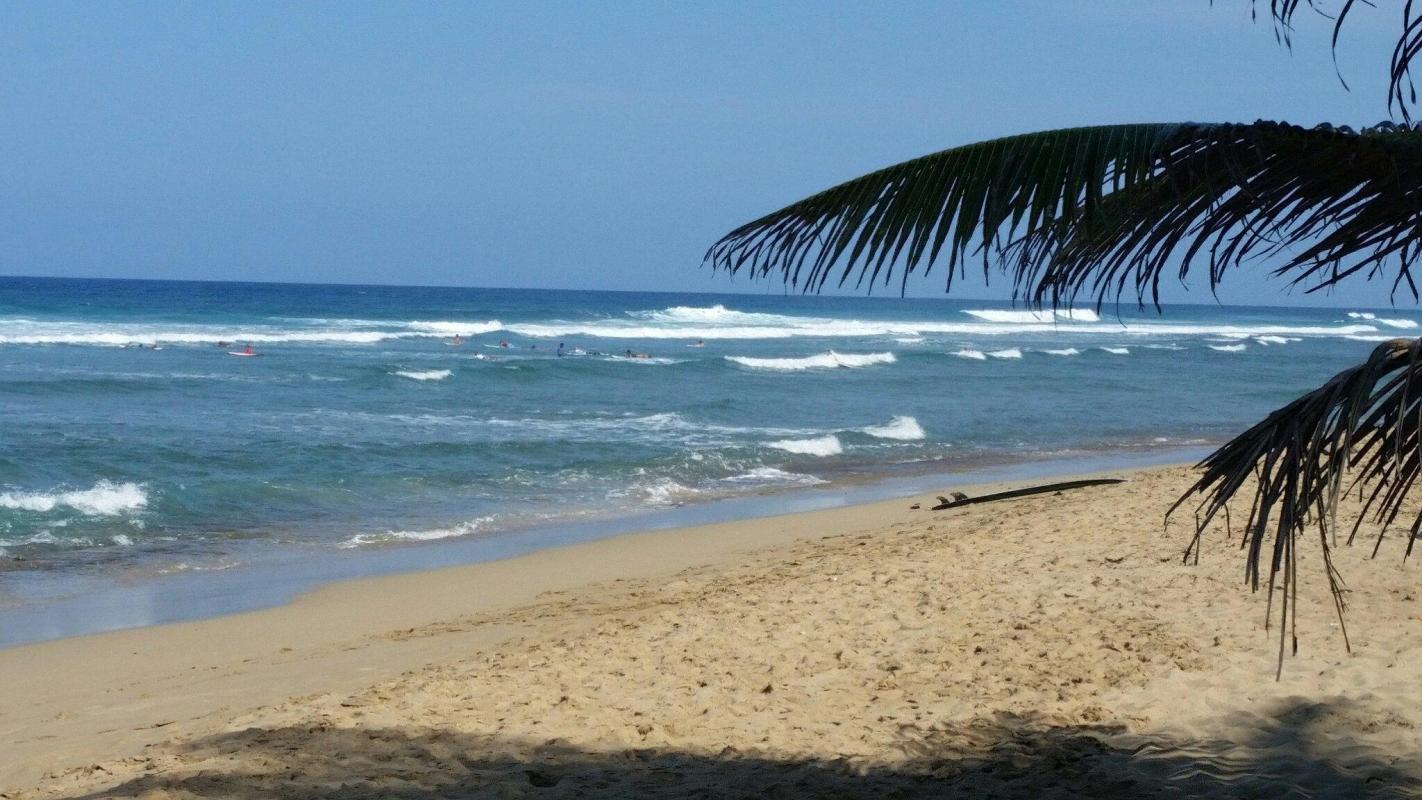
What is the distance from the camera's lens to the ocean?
1013cm

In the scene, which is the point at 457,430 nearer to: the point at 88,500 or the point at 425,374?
the point at 88,500

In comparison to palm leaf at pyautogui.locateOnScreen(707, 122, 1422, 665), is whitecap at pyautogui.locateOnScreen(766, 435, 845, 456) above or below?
below

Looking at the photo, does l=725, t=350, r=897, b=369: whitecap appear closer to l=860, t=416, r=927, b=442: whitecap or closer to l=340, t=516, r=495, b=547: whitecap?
l=860, t=416, r=927, b=442: whitecap

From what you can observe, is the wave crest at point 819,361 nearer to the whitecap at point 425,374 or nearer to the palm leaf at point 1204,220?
the whitecap at point 425,374

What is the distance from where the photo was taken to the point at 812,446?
631 inches

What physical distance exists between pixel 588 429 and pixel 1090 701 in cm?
1271

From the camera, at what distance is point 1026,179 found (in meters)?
2.70

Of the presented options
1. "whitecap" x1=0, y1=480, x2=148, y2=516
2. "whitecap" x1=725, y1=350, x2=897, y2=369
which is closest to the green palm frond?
"whitecap" x1=0, y1=480, x2=148, y2=516

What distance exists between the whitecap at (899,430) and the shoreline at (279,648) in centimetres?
757

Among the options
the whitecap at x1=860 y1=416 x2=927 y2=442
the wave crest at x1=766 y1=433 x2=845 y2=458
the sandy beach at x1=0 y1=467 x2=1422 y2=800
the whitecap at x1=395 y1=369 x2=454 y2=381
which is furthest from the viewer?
the whitecap at x1=395 y1=369 x2=454 y2=381

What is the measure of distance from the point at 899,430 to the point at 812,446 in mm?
2352

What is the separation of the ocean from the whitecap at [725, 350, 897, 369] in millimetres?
140

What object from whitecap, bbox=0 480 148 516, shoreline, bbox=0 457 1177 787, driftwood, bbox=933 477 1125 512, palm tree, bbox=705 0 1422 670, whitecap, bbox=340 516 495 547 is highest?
palm tree, bbox=705 0 1422 670

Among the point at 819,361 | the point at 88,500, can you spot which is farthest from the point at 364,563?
the point at 819,361
